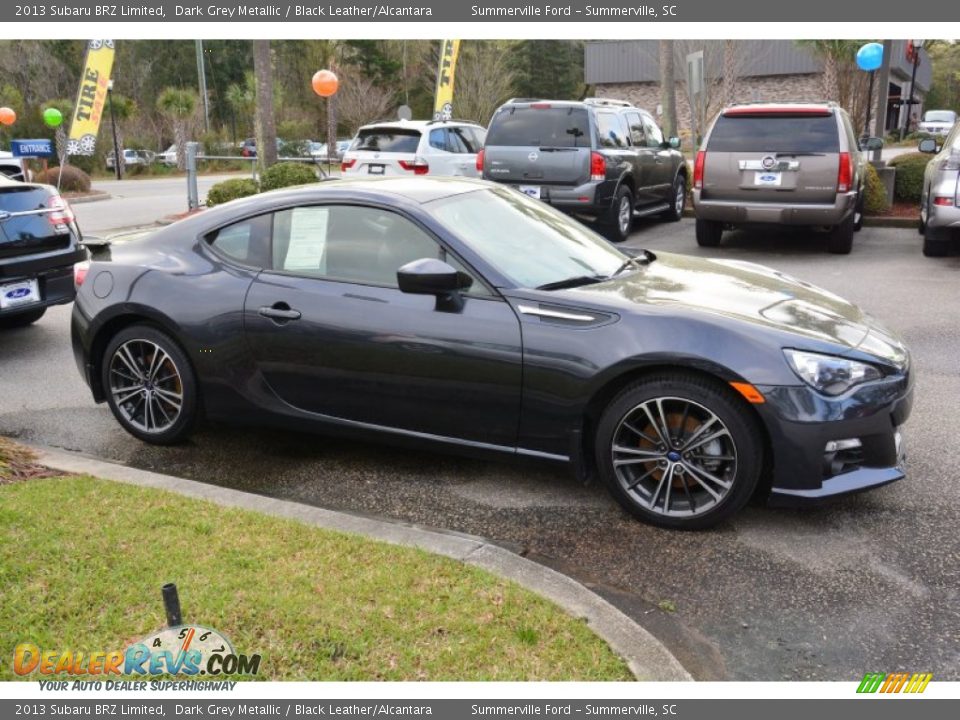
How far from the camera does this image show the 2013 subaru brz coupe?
3871mm

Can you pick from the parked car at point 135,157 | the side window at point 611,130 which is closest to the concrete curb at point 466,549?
the side window at point 611,130

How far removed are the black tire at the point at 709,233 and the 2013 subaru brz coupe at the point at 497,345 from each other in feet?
23.4

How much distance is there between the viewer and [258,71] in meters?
19.4

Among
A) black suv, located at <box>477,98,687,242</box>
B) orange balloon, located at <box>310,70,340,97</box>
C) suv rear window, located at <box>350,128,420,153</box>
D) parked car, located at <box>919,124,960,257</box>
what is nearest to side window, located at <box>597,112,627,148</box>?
black suv, located at <box>477,98,687,242</box>

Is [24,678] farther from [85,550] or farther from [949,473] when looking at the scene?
[949,473]

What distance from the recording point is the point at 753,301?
4.33 meters

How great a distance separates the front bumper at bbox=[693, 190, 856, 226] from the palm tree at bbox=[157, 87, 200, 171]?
132 feet

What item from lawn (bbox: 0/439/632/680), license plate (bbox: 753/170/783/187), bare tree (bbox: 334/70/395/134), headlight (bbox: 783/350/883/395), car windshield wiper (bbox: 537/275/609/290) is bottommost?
lawn (bbox: 0/439/632/680)

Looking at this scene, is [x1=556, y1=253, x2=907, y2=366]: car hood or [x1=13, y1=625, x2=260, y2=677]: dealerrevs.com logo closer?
[x1=13, y1=625, x2=260, y2=677]: dealerrevs.com logo

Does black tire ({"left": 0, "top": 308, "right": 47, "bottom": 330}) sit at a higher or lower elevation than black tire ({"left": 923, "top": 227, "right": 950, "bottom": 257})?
lower

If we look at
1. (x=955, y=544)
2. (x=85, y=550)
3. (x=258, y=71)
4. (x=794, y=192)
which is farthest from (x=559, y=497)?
(x=258, y=71)

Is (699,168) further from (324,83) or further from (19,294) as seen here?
(324,83)

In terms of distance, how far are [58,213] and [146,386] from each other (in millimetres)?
3346

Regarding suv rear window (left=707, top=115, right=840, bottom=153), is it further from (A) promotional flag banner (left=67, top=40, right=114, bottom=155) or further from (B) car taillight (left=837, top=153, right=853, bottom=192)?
(A) promotional flag banner (left=67, top=40, right=114, bottom=155)
